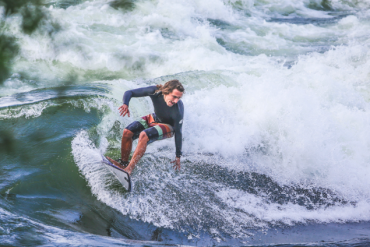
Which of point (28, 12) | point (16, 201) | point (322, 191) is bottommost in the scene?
point (322, 191)

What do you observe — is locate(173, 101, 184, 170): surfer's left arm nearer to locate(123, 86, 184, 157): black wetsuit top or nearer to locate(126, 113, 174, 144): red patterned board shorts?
locate(123, 86, 184, 157): black wetsuit top

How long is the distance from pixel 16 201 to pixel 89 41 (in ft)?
26.2

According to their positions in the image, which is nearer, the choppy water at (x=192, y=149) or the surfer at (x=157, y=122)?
the choppy water at (x=192, y=149)

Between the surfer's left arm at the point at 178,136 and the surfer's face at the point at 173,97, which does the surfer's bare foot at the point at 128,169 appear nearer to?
the surfer's left arm at the point at 178,136

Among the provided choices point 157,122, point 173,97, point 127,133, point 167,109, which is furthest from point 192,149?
point 173,97

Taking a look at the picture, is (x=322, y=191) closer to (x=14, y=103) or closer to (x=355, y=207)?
(x=355, y=207)

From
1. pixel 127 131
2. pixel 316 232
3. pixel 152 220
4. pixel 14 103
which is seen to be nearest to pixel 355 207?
pixel 316 232

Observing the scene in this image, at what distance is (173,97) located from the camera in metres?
4.36

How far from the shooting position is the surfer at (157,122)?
4383 mm

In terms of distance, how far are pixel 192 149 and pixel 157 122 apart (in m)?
1.18

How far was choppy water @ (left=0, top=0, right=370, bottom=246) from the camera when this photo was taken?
2.74 meters

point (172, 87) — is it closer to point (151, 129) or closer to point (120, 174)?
point (151, 129)

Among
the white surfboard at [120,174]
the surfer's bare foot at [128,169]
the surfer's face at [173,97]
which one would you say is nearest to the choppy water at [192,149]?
the white surfboard at [120,174]

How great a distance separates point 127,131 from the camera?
468 cm
